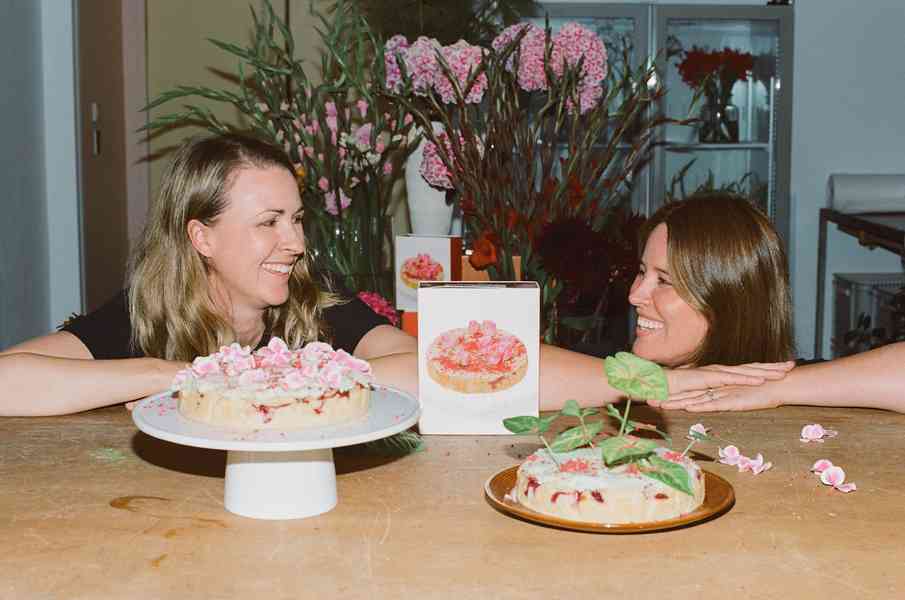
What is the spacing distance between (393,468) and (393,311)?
0.90 metres

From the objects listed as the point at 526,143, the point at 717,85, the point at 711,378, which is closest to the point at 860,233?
the point at 717,85

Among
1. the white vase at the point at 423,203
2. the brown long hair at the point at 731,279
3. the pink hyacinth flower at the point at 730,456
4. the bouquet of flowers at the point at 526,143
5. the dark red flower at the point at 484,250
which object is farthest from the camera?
the white vase at the point at 423,203

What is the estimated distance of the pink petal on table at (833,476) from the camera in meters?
1.21

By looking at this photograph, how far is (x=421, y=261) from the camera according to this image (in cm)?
223

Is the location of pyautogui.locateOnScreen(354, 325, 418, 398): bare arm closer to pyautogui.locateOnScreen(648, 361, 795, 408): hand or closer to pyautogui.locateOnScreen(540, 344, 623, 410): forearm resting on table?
pyautogui.locateOnScreen(540, 344, 623, 410): forearm resting on table

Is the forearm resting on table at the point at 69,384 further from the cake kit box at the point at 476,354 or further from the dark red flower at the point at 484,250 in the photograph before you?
the dark red flower at the point at 484,250

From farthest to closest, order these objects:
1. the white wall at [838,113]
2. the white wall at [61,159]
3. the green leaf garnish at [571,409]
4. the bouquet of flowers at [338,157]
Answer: the white wall at [838,113]
the white wall at [61,159]
the bouquet of flowers at [338,157]
the green leaf garnish at [571,409]

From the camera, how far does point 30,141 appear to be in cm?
346

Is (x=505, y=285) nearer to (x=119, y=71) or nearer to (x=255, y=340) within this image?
(x=255, y=340)

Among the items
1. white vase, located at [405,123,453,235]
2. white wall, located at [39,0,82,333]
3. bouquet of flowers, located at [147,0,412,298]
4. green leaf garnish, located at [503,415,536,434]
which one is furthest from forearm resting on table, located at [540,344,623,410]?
white wall, located at [39,0,82,333]

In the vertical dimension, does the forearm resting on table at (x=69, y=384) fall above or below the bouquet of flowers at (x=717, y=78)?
below

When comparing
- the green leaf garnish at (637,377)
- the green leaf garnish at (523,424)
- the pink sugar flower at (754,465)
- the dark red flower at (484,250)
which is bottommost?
the pink sugar flower at (754,465)

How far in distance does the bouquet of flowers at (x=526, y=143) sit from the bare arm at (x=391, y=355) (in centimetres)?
29

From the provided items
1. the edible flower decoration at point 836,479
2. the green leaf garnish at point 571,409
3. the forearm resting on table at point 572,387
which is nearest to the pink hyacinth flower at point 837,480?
the edible flower decoration at point 836,479
